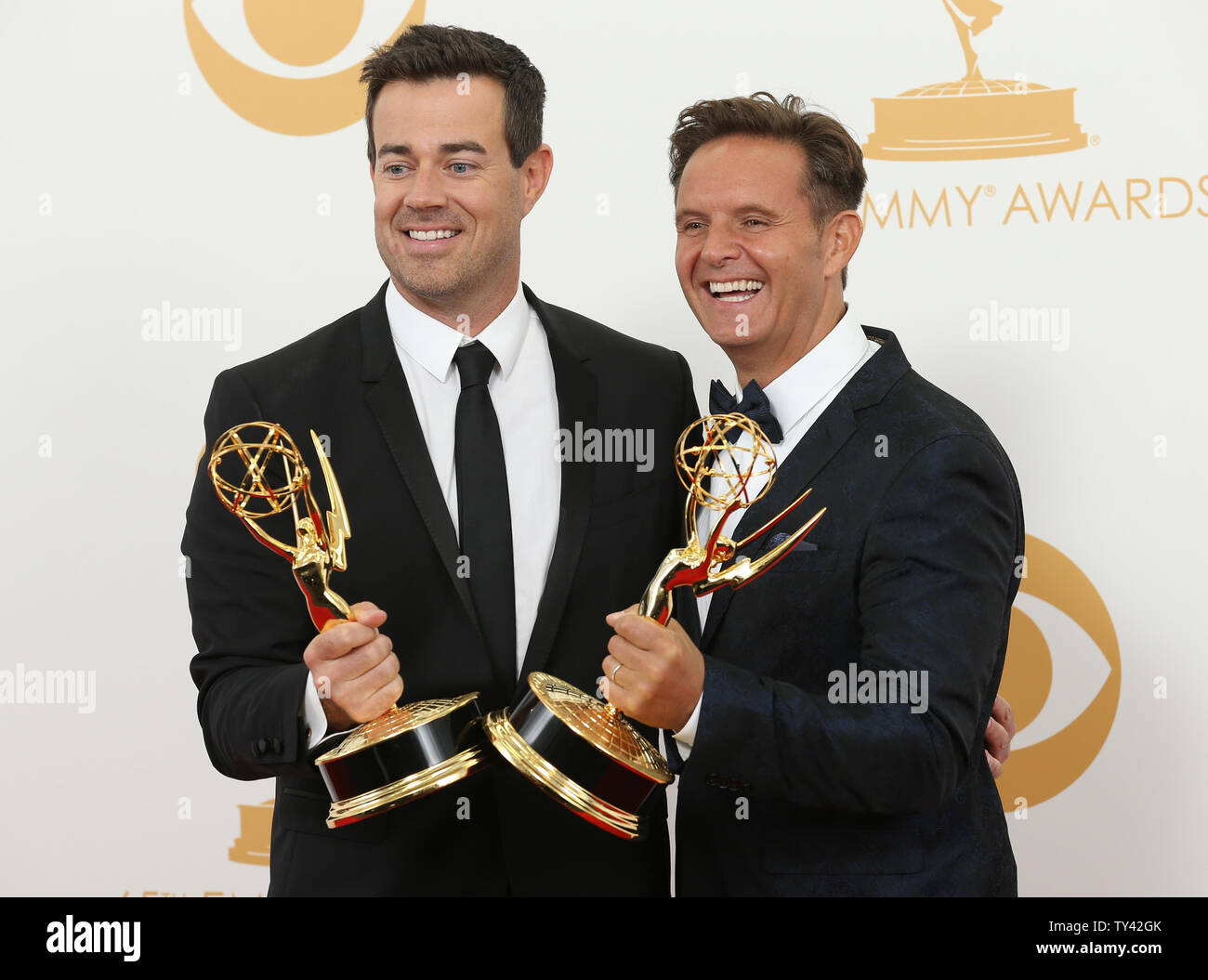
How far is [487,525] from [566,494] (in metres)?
0.14

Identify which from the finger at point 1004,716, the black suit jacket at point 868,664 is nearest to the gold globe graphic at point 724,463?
the black suit jacket at point 868,664

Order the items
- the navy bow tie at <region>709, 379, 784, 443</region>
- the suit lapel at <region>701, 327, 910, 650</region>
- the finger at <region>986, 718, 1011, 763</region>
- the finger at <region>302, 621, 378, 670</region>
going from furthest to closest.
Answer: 1. the finger at <region>986, 718, 1011, 763</region>
2. the navy bow tie at <region>709, 379, 784, 443</region>
3. the suit lapel at <region>701, 327, 910, 650</region>
4. the finger at <region>302, 621, 378, 670</region>

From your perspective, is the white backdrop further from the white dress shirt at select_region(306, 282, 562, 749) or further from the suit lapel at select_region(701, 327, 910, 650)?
the suit lapel at select_region(701, 327, 910, 650)

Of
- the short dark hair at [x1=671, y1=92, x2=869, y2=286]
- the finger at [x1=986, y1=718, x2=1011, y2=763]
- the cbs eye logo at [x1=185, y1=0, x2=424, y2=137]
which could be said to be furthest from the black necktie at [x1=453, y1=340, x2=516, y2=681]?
the cbs eye logo at [x1=185, y1=0, x2=424, y2=137]

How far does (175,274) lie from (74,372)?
372 millimetres

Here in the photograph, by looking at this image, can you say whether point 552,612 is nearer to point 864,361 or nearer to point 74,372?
point 864,361

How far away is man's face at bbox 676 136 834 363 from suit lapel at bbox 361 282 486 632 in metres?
0.53

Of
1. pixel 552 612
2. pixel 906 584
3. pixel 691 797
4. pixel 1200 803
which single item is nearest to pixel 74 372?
pixel 552 612

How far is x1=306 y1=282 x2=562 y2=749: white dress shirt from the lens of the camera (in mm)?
2117

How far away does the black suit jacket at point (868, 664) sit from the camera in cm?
179

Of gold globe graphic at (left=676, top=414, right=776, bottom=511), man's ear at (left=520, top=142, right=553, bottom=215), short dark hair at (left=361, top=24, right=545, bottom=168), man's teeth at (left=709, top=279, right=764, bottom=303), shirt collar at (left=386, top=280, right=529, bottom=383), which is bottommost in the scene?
gold globe graphic at (left=676, top=414, right=776, bottom=511)

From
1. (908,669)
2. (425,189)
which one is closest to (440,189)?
(425,189)

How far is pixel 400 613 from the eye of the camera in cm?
204

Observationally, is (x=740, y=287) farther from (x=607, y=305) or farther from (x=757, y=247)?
(x=607, y=305)
